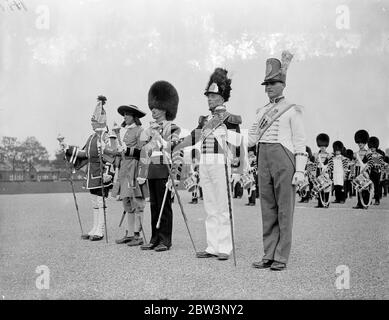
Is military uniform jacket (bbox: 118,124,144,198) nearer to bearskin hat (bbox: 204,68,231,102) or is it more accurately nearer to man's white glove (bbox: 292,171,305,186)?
bearskin hat (bbox: 204,68,231,102)

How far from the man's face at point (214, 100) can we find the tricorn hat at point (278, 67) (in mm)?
891

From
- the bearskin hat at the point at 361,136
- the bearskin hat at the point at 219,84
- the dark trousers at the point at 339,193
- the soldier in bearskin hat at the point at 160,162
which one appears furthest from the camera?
the dark trousers at the point at 339,193

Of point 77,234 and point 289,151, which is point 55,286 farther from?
point 77,234

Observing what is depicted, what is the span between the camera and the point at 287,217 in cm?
570

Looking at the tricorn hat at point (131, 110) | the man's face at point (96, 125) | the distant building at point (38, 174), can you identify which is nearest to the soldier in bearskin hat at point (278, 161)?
the tricorn hat at point (131, 110)

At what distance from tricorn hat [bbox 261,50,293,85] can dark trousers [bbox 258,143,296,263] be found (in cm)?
73

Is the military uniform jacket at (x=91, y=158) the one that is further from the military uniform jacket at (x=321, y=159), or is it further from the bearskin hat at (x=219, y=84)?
the military uniform jacket at (x=321, y=159)

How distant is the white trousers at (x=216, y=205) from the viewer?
6539 millimetres

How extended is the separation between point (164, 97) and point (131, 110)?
73 centimetres

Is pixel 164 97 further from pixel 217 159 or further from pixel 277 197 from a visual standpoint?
pixel 277 197

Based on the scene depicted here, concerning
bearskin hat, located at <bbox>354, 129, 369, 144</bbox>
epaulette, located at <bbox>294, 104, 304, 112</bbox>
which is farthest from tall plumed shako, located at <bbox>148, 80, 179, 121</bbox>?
bearskin hat, located at <bbox>354, 129, 369, 144</bbox>

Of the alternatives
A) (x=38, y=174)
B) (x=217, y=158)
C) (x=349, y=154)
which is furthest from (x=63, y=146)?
(x=38, y=174)

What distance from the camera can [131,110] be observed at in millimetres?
7824
